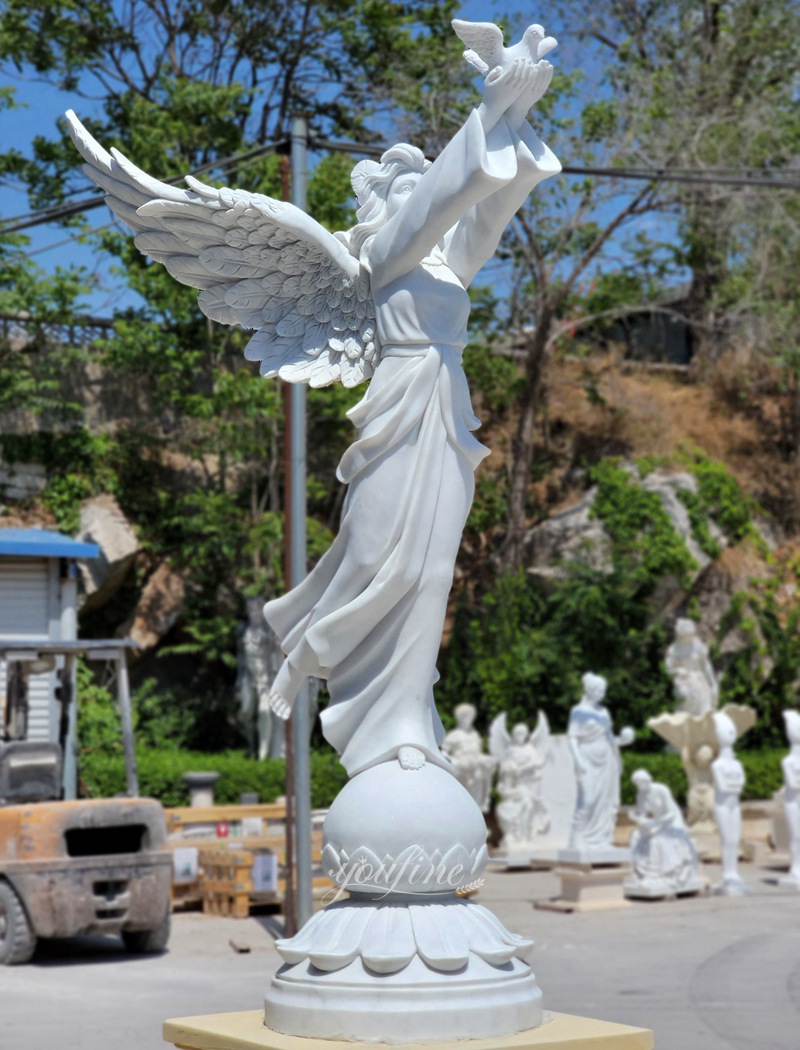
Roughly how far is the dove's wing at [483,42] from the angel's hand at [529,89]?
101 mm

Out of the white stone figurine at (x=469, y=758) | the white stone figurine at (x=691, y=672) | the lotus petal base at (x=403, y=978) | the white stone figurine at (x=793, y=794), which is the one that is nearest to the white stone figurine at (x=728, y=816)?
the white stone figurine at (x=793, y=794)

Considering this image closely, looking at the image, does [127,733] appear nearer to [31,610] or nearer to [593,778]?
[593,778]

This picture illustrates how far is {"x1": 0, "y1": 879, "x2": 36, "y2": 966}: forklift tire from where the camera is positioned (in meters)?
10.4

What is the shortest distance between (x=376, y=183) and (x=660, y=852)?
10413 millimetres

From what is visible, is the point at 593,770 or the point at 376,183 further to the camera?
the point at 593,770

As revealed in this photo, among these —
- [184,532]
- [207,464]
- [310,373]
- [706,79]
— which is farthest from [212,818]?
[706,79]

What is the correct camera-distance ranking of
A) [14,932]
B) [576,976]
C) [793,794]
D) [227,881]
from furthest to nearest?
[793,794]
[227,881]
[14,932]
[576,976]

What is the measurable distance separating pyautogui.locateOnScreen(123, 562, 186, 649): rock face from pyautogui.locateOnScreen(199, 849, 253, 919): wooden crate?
7914mm

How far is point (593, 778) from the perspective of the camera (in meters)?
13.9

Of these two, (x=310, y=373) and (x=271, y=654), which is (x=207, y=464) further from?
(x=310, y=373)

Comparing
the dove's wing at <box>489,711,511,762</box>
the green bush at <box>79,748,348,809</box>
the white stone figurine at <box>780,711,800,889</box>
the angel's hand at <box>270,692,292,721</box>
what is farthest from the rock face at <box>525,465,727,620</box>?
the angel's hand at <box>270,692,292,721</box>

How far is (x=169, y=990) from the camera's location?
30.4 ft

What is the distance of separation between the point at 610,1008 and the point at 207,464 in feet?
48.7

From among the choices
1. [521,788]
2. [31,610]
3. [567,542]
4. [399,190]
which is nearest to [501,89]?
[399,190]
